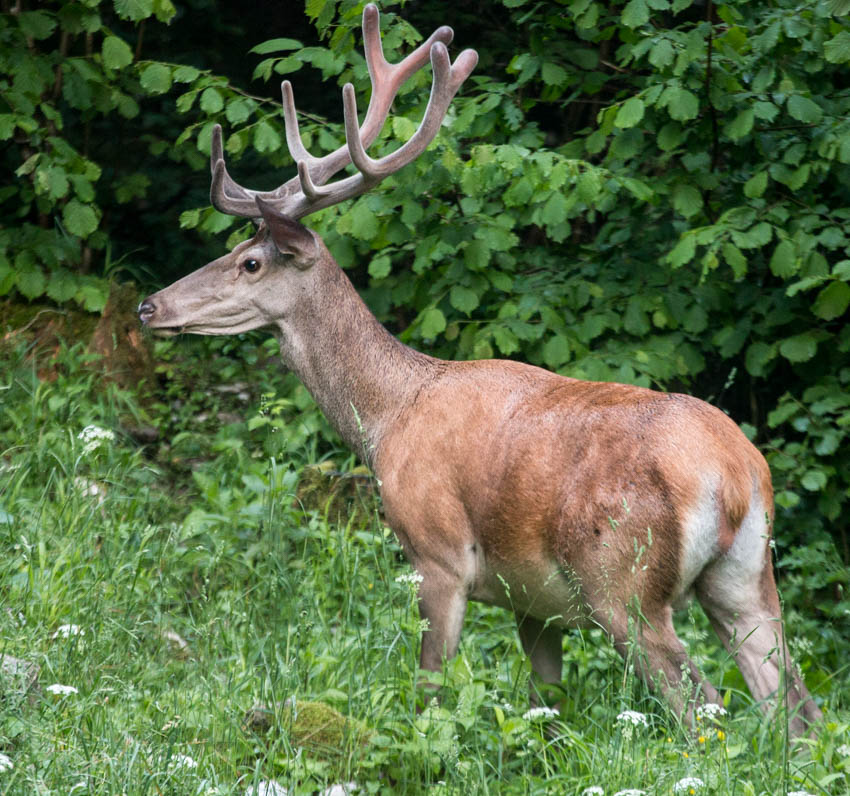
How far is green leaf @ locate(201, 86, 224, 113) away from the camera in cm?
637

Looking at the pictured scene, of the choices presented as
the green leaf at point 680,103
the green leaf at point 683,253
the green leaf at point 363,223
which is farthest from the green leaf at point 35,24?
the green leaf at point 683,253

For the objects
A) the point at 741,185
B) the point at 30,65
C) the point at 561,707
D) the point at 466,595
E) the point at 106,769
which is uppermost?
the point at 30,65

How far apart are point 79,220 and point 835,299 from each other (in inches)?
181

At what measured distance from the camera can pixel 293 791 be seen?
346cm

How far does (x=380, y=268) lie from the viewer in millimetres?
6195

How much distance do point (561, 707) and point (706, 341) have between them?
2613mm

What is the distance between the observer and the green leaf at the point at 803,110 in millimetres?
5613

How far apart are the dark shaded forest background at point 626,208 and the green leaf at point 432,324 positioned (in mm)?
12

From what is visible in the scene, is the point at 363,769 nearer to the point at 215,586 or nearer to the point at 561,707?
the point at 561,707

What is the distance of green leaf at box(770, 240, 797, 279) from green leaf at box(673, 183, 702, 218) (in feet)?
1.84

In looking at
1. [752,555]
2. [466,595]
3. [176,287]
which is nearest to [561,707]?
[466,595]

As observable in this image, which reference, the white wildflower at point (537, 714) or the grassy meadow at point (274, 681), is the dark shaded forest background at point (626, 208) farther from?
the white wildflower at point (537, 714)

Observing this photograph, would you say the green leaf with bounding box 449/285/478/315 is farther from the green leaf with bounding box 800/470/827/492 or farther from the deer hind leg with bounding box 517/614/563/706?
the green leaf with bounding box 800/470/827/492

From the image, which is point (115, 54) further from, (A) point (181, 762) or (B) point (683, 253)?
(A) point (181, 762)
